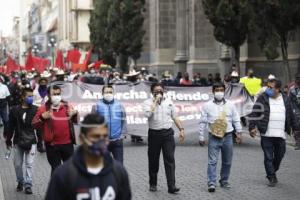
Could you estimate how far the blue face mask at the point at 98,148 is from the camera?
4098 millimetres

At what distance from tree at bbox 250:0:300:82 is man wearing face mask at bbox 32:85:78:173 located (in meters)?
11.0

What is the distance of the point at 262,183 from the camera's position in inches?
429

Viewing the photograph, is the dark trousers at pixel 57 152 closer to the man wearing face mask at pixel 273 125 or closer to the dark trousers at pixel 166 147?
the dark trousers at pixel 166 147

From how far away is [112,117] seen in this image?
9758 mm

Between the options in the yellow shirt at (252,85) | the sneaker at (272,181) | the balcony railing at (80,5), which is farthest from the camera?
the balcony railing at (80,5)

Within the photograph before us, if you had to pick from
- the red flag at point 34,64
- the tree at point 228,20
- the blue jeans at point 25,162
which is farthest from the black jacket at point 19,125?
the red flag at point 34,64

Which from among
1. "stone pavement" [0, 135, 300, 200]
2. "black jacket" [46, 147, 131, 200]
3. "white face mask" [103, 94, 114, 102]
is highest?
"white face mask" [103, 94, 114, 102]

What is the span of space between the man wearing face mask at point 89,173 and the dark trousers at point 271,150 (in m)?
6.68

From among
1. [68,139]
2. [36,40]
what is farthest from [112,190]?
[36,40]

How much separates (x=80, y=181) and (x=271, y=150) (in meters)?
6.98

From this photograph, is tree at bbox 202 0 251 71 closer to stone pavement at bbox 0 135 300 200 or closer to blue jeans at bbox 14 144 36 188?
stone pavement at bbox 0 135 300 200

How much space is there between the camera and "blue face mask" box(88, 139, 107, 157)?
410 centimetres

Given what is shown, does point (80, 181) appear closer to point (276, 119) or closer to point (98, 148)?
point (98, 148)

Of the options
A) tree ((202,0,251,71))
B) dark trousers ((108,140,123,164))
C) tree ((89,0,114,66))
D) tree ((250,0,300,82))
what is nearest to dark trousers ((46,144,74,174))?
dark trousers ((108,140,123,164))
